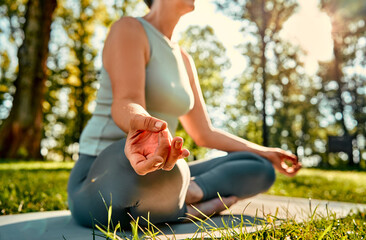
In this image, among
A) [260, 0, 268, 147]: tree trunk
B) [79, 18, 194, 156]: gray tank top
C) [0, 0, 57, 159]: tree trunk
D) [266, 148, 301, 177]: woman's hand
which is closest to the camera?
[79, 18, 194, 156]: gray tank top

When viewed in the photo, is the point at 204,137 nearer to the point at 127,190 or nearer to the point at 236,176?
the point at 236,176

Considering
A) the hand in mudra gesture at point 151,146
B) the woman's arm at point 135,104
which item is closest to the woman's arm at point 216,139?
the woman's arm at point 135,104

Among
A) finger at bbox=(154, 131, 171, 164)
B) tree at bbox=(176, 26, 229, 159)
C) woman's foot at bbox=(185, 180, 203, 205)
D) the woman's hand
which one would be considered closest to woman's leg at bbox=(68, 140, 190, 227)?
Result: woman's foot at bbox=(185, 180, 203, 205)

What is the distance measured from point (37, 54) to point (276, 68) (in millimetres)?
15011

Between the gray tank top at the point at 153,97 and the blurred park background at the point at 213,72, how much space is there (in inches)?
374

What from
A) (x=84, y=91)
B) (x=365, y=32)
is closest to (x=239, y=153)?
(x=84, y=91)

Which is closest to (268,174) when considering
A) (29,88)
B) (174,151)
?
(174,151)

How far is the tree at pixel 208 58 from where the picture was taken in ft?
68.3

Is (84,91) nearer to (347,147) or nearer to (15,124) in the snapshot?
(15,124)

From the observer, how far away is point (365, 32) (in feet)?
67.8

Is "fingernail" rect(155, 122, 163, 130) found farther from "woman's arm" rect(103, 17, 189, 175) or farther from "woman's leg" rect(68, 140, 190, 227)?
"woman's leg" rect(68, 140, 190, 227)

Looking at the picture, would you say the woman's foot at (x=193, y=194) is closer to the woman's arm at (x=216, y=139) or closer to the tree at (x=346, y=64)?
the woman's arm at (x=216, y=139)

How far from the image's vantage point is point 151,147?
1.23 metres

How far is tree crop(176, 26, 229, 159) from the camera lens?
819 inches
